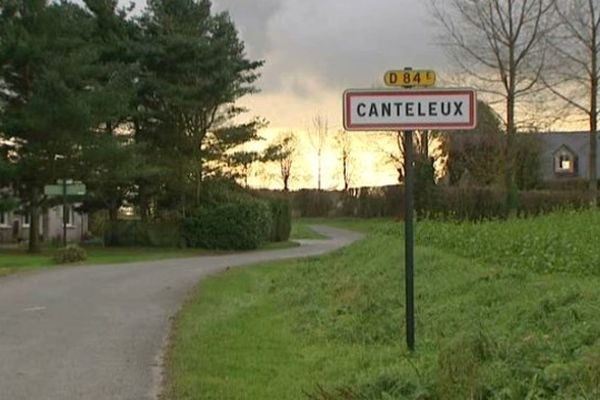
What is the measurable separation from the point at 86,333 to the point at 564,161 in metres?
66.8

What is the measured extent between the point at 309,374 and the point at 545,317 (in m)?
2.33

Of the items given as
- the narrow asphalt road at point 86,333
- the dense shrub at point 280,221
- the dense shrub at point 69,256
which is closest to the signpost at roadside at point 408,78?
the narrow asphalt road at point 86,333

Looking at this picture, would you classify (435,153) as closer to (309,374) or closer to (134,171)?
(134,171)

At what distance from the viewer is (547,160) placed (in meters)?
74.9

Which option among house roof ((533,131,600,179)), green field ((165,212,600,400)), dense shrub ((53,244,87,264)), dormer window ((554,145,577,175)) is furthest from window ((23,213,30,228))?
dormer window ((554,145,577,175))

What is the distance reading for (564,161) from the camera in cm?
7550

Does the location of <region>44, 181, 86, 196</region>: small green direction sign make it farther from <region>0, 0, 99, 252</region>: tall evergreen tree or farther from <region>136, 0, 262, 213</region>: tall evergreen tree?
<region>136, 0, 262, 213</region>: tall evergreen tree

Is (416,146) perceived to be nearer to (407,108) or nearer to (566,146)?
(566,146)

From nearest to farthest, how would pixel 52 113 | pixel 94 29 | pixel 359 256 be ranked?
pixel 359 256 < pixel 52 113 < pixel 94 29

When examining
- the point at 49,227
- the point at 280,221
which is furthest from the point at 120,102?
the point at 49,227

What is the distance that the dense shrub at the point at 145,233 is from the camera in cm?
4550

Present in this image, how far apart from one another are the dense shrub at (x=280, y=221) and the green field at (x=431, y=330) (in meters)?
32.1

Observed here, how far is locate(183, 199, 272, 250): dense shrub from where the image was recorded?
45.0 meters

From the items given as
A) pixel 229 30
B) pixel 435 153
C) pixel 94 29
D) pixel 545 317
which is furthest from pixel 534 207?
pixel 545 317
